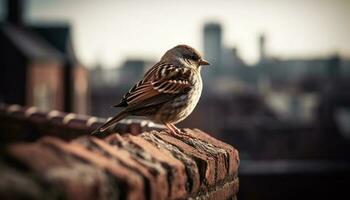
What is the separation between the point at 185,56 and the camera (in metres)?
6.56

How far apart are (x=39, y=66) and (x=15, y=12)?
11.7 ft

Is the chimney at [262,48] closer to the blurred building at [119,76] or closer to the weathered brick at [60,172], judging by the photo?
the blurred building at [119,76]

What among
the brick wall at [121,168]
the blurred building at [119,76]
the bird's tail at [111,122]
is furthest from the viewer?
the blurred building at [119,76]

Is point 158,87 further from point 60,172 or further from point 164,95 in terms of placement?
point 60,172

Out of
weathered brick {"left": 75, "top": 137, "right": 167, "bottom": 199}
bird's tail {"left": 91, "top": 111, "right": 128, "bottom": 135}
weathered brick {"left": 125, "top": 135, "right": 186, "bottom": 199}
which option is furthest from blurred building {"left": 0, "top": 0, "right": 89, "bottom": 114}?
weathered brick {"left": 75, "top": 137, "right": 167, "bottom": 199}

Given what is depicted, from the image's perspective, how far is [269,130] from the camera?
39812 mm

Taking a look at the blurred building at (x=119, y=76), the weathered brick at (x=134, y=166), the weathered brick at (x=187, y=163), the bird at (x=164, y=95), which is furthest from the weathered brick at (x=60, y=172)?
the blurred building at (x=119, y=76)

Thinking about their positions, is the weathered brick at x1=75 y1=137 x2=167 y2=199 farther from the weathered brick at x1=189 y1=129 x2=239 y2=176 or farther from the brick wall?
the weathered brick at x1=189 y1=129 x2=239 y2=176

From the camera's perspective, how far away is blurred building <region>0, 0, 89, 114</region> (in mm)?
35688

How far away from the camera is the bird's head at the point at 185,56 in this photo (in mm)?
6449

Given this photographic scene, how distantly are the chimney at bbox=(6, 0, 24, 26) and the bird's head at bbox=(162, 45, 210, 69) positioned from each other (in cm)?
3250

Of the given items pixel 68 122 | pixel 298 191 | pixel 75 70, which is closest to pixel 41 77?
pixel 75 70

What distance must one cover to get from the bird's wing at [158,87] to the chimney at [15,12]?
33138 mm

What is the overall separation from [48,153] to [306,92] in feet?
173
